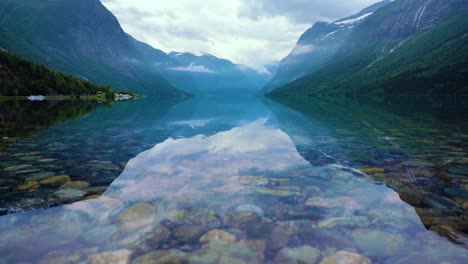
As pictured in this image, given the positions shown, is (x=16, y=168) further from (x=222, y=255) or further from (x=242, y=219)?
(x=222, y=255)

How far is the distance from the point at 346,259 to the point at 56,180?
39.6 ft

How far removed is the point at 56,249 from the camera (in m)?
7.81

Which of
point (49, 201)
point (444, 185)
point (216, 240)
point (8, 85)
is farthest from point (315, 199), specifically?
point (8, 85)

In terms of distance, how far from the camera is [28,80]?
13062 cm

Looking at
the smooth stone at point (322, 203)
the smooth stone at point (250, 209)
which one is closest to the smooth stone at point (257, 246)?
the smooth stone at point (250, 209)

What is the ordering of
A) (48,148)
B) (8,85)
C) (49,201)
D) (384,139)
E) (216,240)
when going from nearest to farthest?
1. (216,240)
2. (49,201)
3. (48,148)
4. (384,139)
5. (8,85)

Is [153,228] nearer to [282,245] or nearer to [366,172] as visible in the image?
[282,245]

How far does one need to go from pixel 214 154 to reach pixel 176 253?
531 inches

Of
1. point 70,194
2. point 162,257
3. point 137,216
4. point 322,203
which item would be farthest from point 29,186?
point 322,203

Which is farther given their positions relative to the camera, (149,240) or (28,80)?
(28,80)

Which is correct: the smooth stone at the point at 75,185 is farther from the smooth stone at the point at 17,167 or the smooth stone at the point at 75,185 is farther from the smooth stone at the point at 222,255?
the smooth stone at the point at 222,255

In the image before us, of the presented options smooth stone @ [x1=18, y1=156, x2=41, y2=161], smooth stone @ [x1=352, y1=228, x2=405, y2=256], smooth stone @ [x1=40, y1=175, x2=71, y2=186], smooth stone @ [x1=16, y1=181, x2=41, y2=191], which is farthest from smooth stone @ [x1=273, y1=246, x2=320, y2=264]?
smooth stone @ [x1=18, y1=156, x2=41, y2=161]

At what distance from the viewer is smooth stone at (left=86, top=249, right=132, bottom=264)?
23.9 feet

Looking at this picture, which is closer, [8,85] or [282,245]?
[282,245]
